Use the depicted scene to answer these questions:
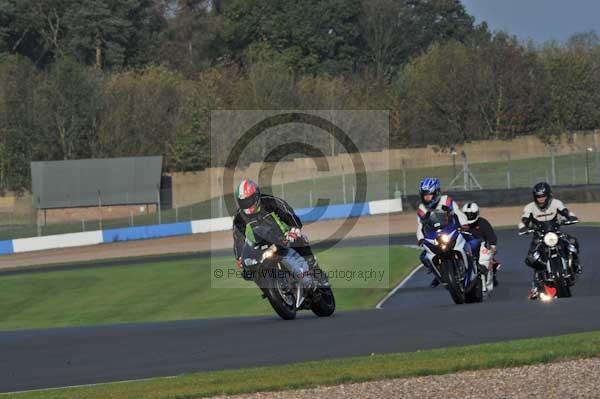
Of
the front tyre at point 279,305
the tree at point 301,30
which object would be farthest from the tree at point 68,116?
the front tyre at point 279,305

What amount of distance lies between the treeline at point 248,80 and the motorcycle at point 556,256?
55.8 m

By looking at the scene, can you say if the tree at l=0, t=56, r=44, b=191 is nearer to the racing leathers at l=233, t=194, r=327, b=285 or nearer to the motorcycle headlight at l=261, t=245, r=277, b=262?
the racing leathers at l=233, t=194, r=327, b=285

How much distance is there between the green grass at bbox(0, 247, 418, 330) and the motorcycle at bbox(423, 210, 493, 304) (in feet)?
28.4

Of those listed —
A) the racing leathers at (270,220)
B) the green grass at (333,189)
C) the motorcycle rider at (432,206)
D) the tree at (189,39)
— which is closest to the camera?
the racing leathers at (270,220)

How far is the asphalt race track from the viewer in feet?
40.0

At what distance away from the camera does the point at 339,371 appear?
10.9 metres

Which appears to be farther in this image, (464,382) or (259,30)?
(259,30)

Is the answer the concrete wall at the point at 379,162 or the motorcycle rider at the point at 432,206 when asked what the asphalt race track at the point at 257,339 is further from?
the concrete wall at the point at 379,162

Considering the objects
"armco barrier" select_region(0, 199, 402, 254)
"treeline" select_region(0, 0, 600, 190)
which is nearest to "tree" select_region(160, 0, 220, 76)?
A: "treeline" select_region(0, 0, 600, 190)

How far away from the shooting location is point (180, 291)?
1236 inches

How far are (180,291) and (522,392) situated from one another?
2237 centimetres

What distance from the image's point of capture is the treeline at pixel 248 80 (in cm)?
7619

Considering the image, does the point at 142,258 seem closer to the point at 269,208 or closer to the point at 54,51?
the point at 269,208

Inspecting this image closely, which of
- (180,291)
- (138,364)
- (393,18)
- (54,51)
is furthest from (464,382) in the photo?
(393,18)
